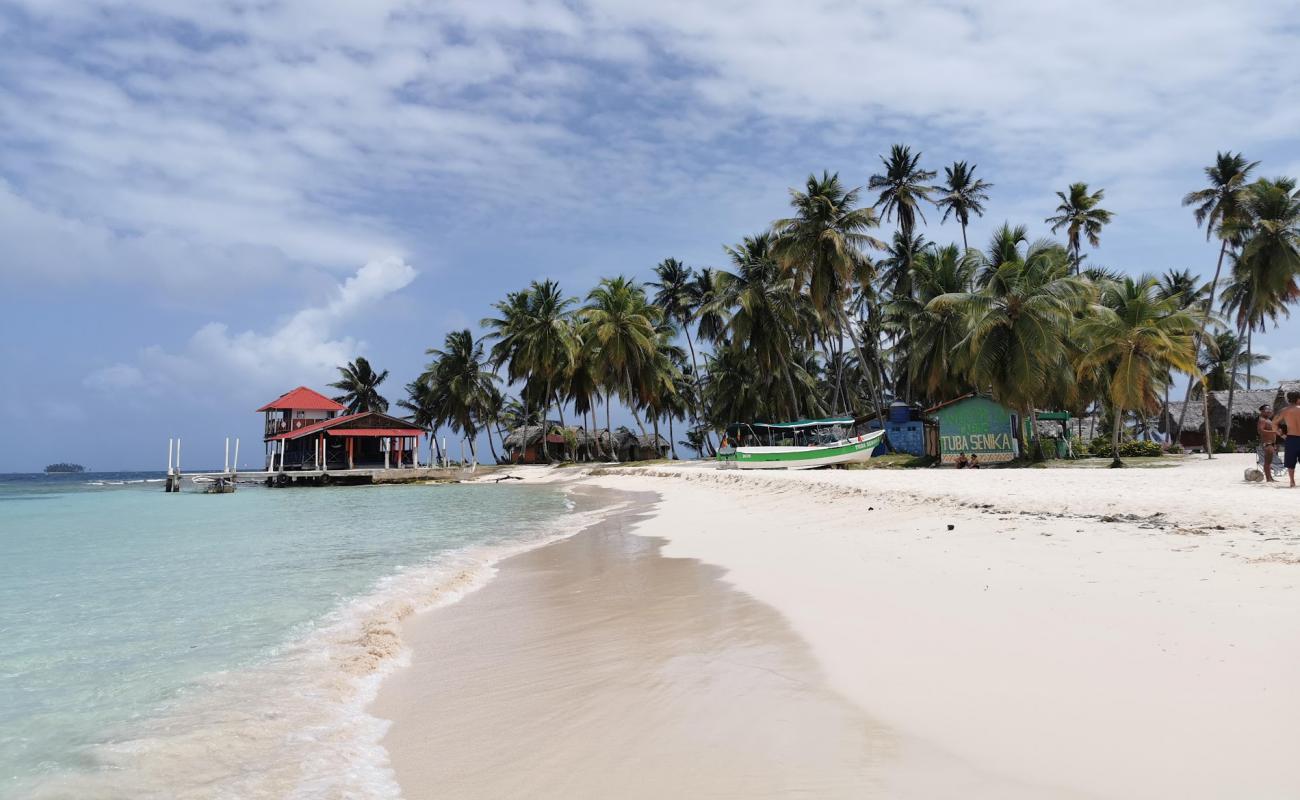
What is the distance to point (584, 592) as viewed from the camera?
26.7 ft

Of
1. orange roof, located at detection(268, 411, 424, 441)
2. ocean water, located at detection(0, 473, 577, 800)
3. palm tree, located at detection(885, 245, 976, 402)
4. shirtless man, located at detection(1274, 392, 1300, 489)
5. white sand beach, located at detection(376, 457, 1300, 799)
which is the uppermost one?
palm tree, located at detection(885, 245, 976, 402)

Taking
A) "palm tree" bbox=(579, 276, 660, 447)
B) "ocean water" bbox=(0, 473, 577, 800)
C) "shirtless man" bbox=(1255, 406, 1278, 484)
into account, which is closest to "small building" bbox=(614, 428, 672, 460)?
"palm tree" bbox=(579, 276, 660, 447)

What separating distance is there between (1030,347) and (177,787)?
1053 inches

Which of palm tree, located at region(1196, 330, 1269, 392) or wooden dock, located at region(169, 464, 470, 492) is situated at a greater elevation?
palm tree, located at region(1196, 330, 1269, 392)

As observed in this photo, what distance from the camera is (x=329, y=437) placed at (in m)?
48.8

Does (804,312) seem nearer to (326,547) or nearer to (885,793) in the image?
(326,547)

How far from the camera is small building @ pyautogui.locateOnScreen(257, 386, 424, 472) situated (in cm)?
4616

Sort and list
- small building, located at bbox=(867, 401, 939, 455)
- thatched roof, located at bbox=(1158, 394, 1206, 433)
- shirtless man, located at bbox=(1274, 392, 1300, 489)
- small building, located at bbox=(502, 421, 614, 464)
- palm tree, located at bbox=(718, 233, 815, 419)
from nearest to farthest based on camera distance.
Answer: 1. shirtless man, located at bbox=(1274, 392, 1300, 489)
2. small building, located at bbox=(867, 401, 939, 455)
3. palm tree, located at bbox=(718, 233, 815, 419)
4. thatched roof, located at bbox=(1158, 394, 1206, 433)
5. small building, located at bbox=(502, 421, 614, 464)

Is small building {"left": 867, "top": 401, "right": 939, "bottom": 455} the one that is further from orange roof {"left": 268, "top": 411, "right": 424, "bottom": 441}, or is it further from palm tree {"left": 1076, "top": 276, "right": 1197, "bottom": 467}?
orange roof {"left": 268, "top": 411, "right": 424, "bottom": 441}

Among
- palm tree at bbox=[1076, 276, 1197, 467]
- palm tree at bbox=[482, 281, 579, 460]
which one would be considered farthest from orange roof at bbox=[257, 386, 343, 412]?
palm tree at bbox=[1076, 276, 1197, 467]

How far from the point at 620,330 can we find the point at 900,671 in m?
39.1

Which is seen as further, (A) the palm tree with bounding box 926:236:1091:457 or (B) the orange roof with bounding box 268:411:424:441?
(B) the orange roof with bounding box 268:411:424:441

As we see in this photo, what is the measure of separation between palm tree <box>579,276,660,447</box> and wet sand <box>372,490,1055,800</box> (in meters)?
35.6

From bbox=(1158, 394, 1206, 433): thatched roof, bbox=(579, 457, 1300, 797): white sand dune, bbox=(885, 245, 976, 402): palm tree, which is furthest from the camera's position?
bbox=(1158, 394, 1206, 433): thatched roof
